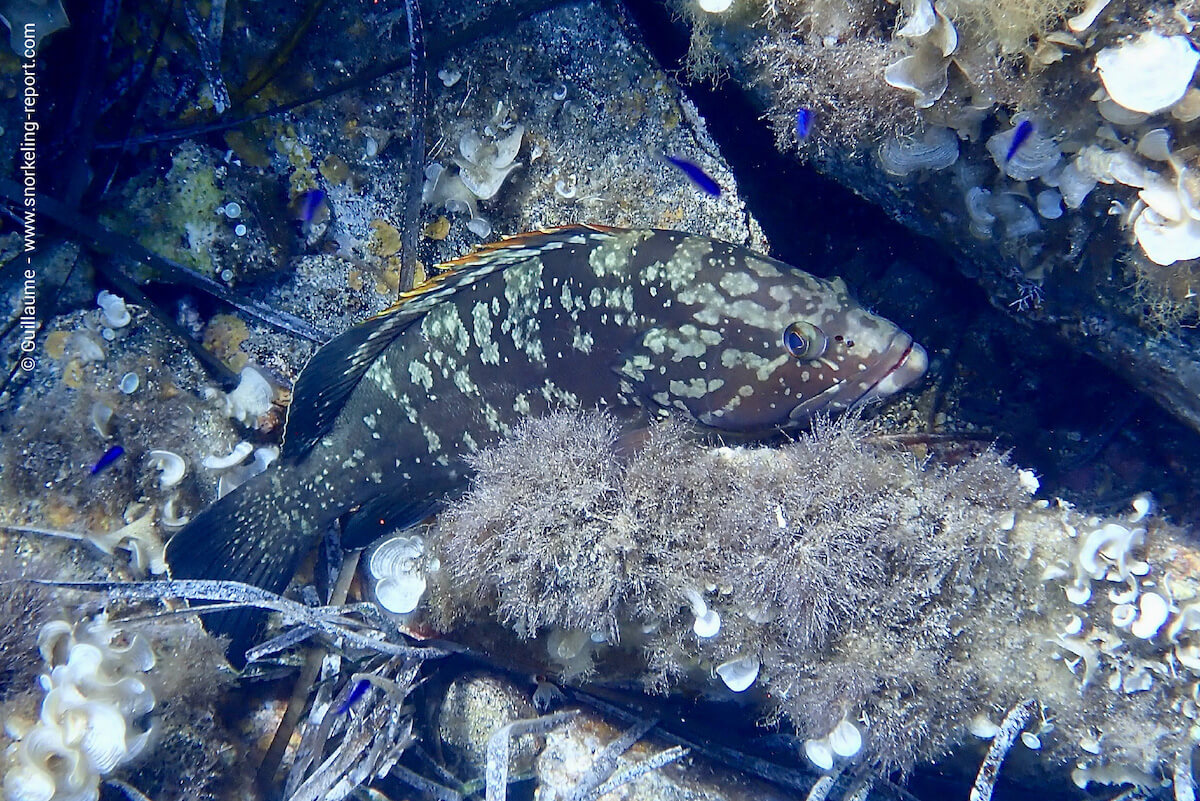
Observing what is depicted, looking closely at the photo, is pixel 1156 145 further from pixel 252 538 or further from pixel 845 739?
pixel 252 538

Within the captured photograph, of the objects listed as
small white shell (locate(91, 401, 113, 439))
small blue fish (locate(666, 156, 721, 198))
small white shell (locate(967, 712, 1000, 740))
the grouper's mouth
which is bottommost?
small white shell (locate(967, 712, 1000, 740))

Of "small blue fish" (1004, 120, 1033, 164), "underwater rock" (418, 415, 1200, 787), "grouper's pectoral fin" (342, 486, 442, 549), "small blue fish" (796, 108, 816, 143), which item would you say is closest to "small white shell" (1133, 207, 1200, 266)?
"small blue fish" (1004, 120, 1033, 164)

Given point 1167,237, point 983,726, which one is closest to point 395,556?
point 983,726

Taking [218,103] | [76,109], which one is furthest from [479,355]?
[76,109]

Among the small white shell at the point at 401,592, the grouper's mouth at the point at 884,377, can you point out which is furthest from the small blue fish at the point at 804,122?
the small white shell at the point at 401,592

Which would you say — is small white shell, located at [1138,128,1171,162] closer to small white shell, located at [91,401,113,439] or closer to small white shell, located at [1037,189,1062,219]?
small white shell, located at [1037,189,1062,219]

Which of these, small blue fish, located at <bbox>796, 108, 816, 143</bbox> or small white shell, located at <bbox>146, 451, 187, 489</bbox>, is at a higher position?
small blue fish, located at <bbox>796, 108, 816, 143</bbox>

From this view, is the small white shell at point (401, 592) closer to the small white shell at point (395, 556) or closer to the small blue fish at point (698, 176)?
the small white shell at point (395, 556)
